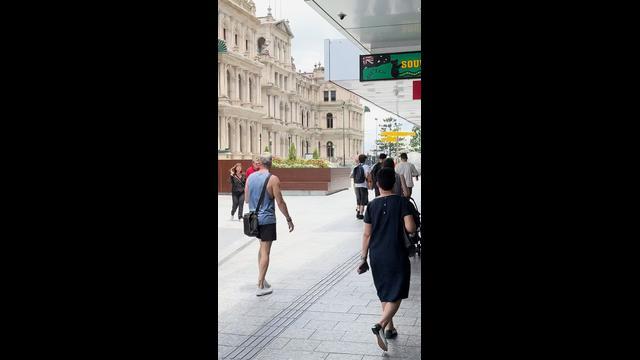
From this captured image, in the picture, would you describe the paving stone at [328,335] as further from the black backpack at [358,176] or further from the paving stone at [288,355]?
the black backpack at [358,176]

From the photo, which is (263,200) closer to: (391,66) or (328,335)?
(328,335)

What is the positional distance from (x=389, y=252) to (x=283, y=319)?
1670 mm

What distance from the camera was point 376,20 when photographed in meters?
8.98

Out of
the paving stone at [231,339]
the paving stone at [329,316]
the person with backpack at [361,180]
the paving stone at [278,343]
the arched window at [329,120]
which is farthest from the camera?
the arched window at [329,120]

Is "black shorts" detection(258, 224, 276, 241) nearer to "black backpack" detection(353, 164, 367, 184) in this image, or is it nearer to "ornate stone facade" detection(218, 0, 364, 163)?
"black backpack" detection(353, 164, 367, 184)

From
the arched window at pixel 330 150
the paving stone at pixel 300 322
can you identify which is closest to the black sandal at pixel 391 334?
the paving stone at pixel 300 322

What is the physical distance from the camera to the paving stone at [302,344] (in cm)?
483

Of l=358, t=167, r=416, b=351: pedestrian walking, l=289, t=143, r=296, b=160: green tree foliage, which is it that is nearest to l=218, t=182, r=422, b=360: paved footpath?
l=358, t=167, r=416, b=351: pedestrian walking

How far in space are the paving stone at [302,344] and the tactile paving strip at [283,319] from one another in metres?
0.20

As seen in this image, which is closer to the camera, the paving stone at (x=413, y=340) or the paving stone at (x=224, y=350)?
the paving stone at (x=224, y=350)

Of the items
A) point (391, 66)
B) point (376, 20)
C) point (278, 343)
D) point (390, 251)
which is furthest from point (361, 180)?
point (390, 251)

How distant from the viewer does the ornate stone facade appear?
171ft
